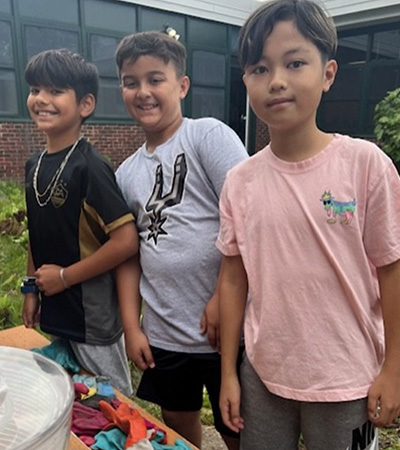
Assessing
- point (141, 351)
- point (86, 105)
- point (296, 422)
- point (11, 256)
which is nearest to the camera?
point (296, 422)

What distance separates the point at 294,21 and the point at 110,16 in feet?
26.5

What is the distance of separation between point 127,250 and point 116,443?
0.57 meters

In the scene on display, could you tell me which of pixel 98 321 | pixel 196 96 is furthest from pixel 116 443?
pixel 196 96

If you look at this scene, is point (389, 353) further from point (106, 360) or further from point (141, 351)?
point (106, 360)

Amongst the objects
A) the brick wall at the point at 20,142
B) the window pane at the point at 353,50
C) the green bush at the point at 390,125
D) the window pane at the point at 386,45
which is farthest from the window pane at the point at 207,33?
the green bush at the point at 390,125

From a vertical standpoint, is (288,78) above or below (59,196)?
above

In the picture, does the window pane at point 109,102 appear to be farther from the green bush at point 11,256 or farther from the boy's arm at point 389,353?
the boy's arm at point 389,353

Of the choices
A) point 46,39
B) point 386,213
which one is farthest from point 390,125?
point 386,213

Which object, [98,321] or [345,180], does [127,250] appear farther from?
[345,180]

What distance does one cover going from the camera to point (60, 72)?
1.57 metres

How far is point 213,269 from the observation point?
146 centimetres

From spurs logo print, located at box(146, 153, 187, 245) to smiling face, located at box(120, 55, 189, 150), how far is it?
14 centimetres

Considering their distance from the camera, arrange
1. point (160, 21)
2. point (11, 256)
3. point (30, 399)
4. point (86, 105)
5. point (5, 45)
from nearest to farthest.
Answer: point (30, 399) < point (86, 105) < point (11, 256) < point (5, 45) < point (160, 21)

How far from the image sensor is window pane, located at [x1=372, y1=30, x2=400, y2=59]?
29.9 ft
